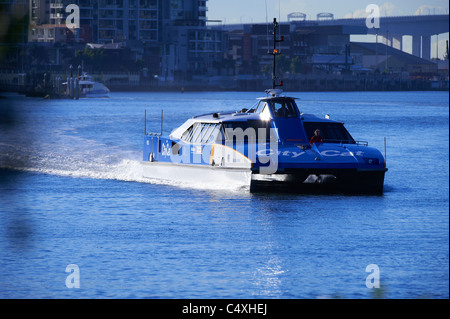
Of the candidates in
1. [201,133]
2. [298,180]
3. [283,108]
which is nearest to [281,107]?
[283,108]

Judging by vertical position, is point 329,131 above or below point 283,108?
below

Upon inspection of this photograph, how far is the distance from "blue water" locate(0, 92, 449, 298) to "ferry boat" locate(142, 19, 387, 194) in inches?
29.4

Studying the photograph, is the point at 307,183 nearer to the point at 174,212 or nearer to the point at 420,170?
the point at 174,212

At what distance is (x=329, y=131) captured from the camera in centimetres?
3106

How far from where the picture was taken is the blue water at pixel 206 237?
1552 centimetres

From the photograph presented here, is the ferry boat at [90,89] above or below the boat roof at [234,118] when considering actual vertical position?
above

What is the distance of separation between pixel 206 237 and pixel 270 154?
6.80m

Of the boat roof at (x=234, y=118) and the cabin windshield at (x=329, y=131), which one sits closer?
the boat roof at (x=234, y=118)

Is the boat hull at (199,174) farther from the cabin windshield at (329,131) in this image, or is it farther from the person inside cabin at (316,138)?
the cabin windshield at (329,131)

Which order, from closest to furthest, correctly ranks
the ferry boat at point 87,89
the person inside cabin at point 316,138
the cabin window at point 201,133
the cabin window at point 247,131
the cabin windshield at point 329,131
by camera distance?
the person inside cabin at point 316,138, the cabin window at point 247,131, the cabin window at point 201,133, the cabin windshield at point 329,131, the ferry boat at point 87,89

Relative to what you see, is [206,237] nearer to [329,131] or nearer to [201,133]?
[201,133]

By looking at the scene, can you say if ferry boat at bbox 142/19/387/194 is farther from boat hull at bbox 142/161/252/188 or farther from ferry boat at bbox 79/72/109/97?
ferry boat at bbox 79/72/109/97

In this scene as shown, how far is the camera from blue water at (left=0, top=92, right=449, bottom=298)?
15.5 m

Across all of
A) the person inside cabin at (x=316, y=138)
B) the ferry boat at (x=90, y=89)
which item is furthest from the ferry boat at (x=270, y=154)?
the ferry boat at (x=90, y=89)
